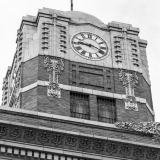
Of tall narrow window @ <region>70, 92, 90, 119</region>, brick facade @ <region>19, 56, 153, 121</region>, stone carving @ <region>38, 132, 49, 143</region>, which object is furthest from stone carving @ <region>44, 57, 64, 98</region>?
stone carving @ <region>38, 132, 49, 143</region>

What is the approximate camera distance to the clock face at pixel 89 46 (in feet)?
182

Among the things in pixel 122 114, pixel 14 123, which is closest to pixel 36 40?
pixel 122 114

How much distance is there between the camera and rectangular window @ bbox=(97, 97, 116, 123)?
52.5 metres

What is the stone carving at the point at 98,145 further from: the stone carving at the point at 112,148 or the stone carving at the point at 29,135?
the stone carving at the point at 29,135

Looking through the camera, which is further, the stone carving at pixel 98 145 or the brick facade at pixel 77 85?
the brick facade at pixel 77 85

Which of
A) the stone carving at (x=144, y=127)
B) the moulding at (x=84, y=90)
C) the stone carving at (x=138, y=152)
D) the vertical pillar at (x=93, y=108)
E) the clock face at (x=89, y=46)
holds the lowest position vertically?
the stone carving at (x=138, y=152)

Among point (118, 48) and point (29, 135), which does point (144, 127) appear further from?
point (118, 48)

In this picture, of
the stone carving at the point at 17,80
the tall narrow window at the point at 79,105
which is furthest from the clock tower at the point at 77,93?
the stone carving at the point at 17,80

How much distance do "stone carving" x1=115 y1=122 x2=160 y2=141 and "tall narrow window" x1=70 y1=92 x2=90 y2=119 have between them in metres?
4.17

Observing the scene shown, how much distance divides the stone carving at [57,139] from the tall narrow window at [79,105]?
7069mm

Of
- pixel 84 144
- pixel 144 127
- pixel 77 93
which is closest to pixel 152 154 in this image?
pixel 144 127

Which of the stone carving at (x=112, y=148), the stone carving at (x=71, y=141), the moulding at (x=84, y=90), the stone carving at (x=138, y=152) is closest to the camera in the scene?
the stone carving at (x=71, y=141)

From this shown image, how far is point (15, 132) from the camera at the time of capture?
44.2 meters

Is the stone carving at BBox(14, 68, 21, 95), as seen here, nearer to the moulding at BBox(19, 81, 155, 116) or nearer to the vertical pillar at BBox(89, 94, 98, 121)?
the moulding at BBox(19, 81, 155, 116)
